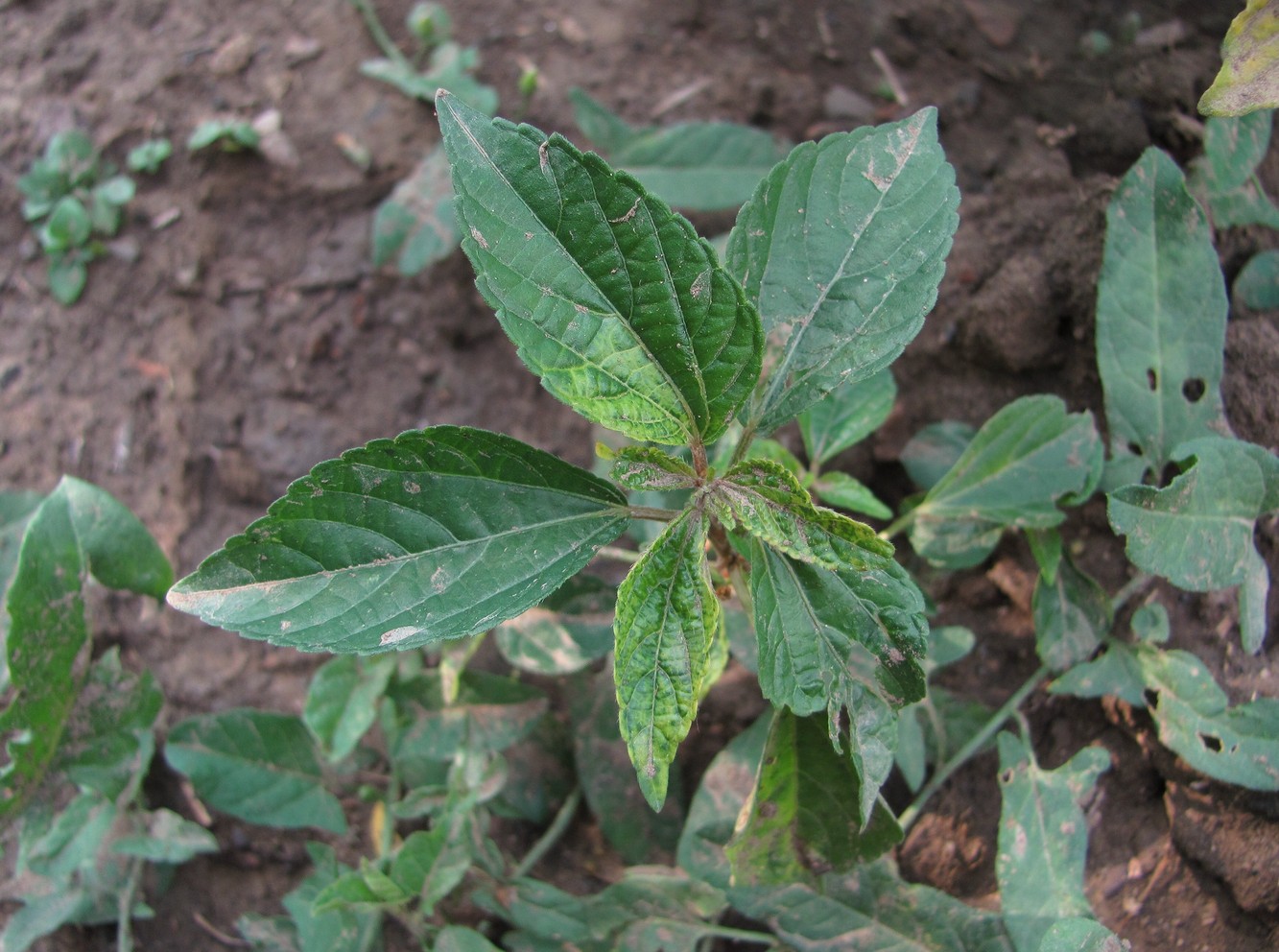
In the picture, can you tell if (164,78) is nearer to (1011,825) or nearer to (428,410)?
(428,410)

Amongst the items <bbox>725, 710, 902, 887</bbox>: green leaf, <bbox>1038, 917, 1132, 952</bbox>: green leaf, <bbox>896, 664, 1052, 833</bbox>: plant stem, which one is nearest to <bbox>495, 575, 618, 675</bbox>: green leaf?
<bbox>725, 710, 902, 887</bbox>: green leaf

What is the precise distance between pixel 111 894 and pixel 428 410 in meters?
1.36

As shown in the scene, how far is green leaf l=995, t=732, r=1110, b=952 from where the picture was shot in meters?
1.67

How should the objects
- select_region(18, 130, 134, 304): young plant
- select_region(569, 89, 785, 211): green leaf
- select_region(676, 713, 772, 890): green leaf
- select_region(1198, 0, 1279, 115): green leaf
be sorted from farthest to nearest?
select_region(18, 130, 134, 304): young plant
select_region(569, 89, 785, 211): green leaf
select_region(676, 713, 772, 890): green leaf
select_region(1198, 0, 1279, 115): green leaf

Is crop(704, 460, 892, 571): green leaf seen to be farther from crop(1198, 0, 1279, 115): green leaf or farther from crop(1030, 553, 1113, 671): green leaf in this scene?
crop(1198, 0, 1279, 115): green leaf

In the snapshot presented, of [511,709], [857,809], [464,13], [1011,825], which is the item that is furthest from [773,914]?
[464,13]

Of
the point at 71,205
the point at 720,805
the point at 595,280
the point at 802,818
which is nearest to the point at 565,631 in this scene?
the point at 720,805

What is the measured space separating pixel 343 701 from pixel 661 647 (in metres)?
1.04

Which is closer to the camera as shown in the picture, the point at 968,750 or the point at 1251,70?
the point at 1251,70

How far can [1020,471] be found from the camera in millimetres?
1860

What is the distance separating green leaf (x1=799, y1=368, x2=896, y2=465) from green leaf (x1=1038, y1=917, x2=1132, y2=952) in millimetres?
916

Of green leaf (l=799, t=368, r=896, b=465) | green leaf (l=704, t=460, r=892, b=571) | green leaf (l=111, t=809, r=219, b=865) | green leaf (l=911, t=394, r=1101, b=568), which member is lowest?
green leaf (l=111, t=809, r=219, b=865)

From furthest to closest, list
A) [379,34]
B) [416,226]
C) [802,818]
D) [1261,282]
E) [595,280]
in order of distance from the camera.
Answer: [379,34], [416,226], [1261,282], [802,818], [595,280]

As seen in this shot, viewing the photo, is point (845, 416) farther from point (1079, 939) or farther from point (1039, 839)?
point (1079, 939)
